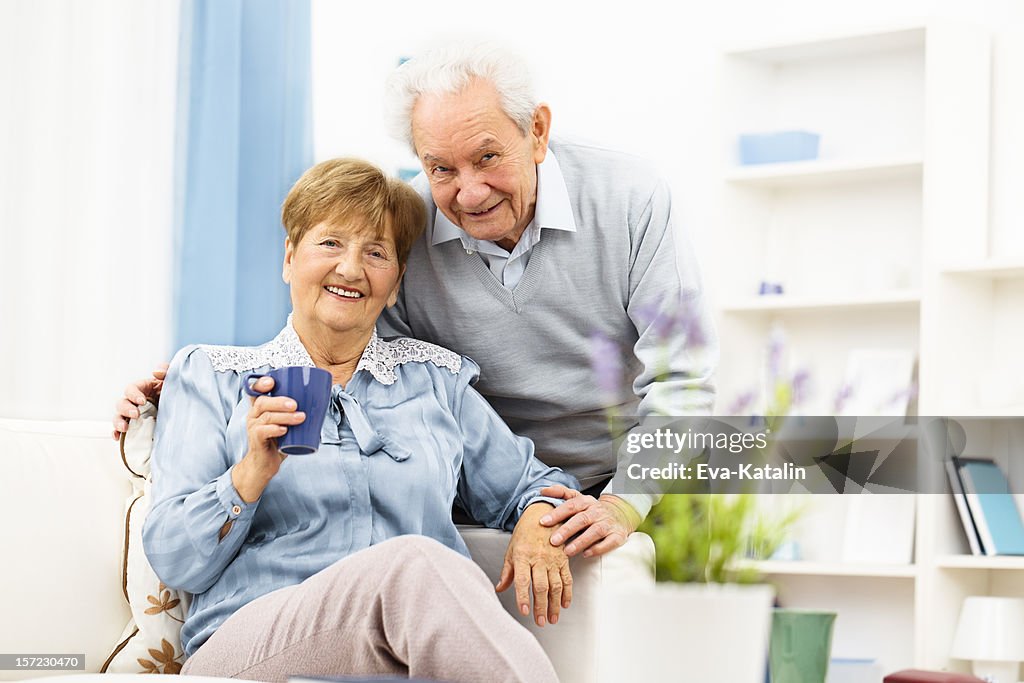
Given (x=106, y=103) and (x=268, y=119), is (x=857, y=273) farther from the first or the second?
(x=106, y=103)

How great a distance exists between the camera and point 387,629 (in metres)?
1.44

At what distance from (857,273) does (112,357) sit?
7.36ft

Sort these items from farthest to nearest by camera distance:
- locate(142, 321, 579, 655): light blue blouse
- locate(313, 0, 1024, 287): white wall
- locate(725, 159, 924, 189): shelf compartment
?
1. locate(313, 0, 1024, 287): white wall
2. locate(725, 159, 924, 189): shelf compartment
3. locate(142, 321, 579, 655): light blue blouse

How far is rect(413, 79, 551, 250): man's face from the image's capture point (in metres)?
1.94

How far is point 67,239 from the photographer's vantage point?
9.66 ft

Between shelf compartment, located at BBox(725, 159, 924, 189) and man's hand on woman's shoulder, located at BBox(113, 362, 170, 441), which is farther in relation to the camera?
shelf compartment, located at BBox(725, 159, 924, 189)

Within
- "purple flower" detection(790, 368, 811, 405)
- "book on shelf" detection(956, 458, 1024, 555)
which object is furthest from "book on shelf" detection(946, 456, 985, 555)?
"purple flower" detection(790, 368, 811, 405)

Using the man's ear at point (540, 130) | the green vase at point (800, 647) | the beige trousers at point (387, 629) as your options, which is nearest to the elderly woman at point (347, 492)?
the beige trousers at point (387, 629)

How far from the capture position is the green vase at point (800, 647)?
106cm

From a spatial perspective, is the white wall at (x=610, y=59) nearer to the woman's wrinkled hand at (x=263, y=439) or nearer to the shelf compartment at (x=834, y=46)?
the shelf compartment at (x=834, y=46)

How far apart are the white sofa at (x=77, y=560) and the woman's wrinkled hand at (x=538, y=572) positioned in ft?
0.21

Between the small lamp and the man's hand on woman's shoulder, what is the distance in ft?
7.81

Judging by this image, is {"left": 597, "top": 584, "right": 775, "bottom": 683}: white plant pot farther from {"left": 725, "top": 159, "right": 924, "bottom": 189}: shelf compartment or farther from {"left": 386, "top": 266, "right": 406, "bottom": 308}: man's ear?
{"left": 725, "top": 159, "right": 924, "bottom": 189}: shelf compartment

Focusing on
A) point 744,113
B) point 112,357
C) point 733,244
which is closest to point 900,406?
point 733,244
